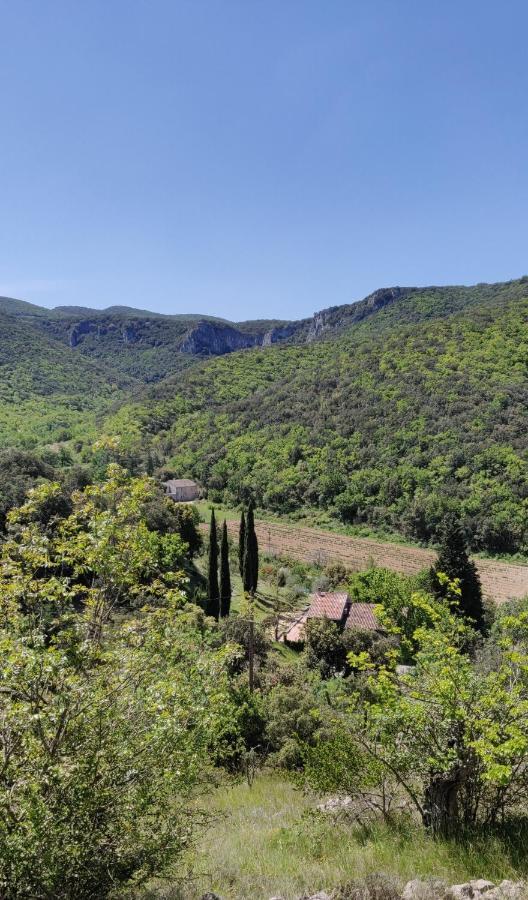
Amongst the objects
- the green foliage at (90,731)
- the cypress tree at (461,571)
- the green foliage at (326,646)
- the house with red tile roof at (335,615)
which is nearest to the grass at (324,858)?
the green foliage at (90,731)

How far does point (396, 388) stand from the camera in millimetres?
76125

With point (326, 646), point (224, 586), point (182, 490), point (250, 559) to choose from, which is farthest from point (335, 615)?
point (182, 490)

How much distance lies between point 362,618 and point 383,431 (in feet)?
132

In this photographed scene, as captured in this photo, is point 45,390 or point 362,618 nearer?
point 362,618

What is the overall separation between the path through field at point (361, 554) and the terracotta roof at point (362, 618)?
1065cm

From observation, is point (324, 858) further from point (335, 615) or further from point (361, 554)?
point (361, 554)

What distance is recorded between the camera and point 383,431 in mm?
68688

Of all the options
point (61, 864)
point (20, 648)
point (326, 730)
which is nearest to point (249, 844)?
point (61, 864)

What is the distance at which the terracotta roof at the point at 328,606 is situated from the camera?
31.8 m

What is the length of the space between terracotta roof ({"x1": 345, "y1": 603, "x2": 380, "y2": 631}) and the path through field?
419 inches

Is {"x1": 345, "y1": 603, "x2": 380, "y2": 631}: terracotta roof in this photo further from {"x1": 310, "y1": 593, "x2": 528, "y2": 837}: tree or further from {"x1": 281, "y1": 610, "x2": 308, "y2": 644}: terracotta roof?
{"x1": 310, "y1": 593, "x2": 528, "y2": 837}: tree

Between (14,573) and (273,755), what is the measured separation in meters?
12.3

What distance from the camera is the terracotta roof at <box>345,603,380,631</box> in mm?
30484

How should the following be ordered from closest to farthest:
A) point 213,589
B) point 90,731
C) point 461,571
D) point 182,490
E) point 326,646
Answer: point 90,731 → point 326,646 → point 461,571 → point 213,589 → point 182,490
